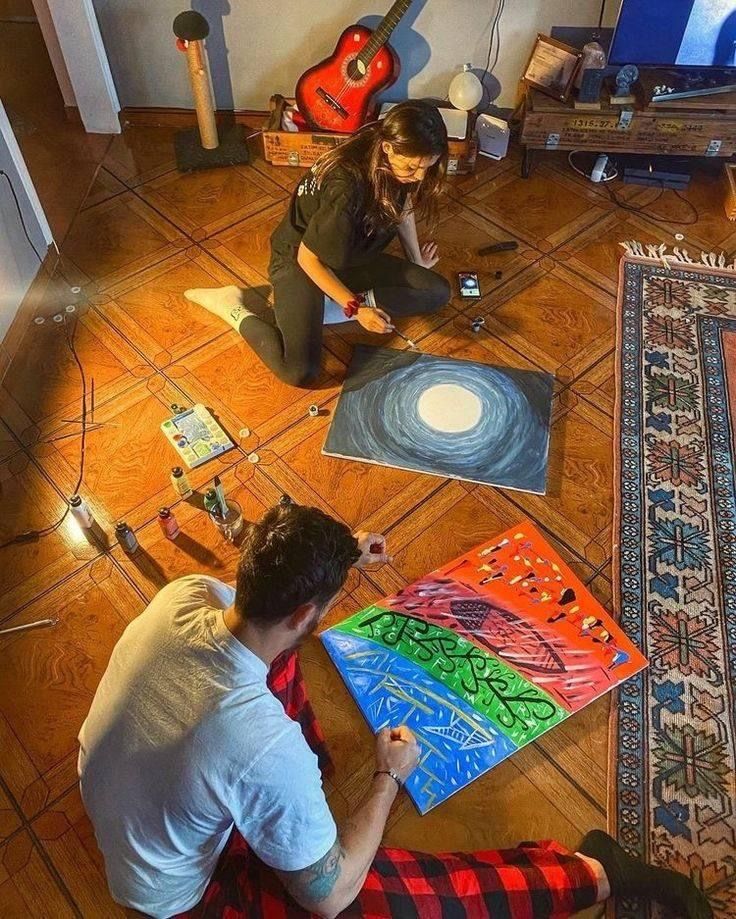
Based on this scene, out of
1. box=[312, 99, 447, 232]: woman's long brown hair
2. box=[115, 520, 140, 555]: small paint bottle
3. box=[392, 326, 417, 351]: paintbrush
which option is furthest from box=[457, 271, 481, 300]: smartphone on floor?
box=[115, 520, 140, 555]: small paint bottle

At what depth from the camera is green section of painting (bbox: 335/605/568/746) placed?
5.04 ft

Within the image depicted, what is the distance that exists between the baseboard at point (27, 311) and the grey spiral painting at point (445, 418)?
3.23 feet

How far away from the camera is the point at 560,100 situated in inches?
101

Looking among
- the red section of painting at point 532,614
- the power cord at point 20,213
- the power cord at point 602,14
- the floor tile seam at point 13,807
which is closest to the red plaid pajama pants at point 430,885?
the red section of painting at point 532,614

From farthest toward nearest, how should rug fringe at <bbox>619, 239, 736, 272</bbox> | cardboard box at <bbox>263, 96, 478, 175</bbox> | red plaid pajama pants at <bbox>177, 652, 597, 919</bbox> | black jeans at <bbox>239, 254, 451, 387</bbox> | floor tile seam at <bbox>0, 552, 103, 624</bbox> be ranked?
cardboard box at <bbox>263, 96, 478, 175</bbox> < rug fringe at <bbox>619, 239, 736, 272</bbox> < black jeans at <bbox>239, 254, 451, 387</bbox> < floor tile seam at <bbox>0, 552, 103, 624</bbox> < red plaid pajama pants at <bbox>177, 652, 597, 919</bbox>

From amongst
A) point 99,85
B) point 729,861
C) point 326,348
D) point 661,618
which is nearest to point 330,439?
point 326,348

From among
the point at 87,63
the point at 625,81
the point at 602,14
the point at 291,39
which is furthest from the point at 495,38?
the point at 87,63

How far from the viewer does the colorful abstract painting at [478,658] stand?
151 cm

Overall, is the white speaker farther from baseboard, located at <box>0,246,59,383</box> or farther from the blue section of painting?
the blue section of painting

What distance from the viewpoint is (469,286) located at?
93.7 inches

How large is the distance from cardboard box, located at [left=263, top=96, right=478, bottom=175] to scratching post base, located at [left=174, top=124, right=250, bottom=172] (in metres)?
0.10

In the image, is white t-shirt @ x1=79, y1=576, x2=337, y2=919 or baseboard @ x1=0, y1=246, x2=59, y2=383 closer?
white t-shirt @ x1=79, y1=576, x2=337, y2=919

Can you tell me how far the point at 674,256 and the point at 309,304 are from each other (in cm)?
128

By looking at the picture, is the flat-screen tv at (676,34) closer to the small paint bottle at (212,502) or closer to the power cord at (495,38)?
the power cord at (495,38)
